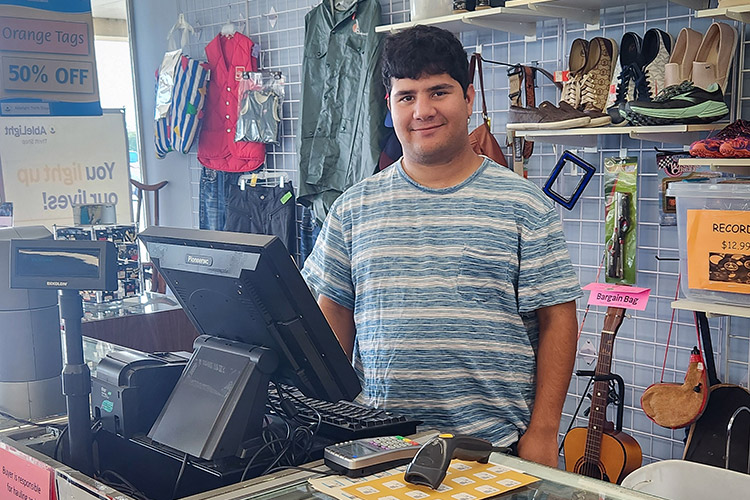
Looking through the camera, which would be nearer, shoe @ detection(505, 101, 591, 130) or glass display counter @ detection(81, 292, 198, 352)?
shoe @ detection(505, 101, 591, 130)

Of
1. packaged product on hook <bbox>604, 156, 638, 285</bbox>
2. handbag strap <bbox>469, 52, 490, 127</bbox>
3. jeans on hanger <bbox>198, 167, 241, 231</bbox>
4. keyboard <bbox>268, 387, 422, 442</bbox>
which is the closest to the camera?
keyboard <bbox>268, 387, 422, 442</bbox>

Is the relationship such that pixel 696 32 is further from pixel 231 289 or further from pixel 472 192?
pixel 231 289

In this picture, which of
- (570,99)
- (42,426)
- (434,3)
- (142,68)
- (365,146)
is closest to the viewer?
(42,426)

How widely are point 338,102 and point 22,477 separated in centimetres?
298

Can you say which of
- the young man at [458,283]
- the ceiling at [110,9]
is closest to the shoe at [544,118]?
the young man at [458,283]

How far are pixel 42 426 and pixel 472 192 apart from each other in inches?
39.7

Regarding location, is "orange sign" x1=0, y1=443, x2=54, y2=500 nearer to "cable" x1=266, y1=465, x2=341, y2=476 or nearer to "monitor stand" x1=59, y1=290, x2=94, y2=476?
"monitor stand" x1=59, y1=290, x2=94, y2=476

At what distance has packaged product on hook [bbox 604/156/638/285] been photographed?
3.08 m

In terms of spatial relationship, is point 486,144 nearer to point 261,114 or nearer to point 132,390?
point 261,114

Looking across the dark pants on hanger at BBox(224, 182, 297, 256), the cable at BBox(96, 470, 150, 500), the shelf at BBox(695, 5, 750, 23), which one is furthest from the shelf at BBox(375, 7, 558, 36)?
the cable at BBox(96, 470, 150, 500)

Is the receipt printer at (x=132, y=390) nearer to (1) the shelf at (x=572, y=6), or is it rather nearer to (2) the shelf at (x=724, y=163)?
(2) the shelf at (x=724, y=163)

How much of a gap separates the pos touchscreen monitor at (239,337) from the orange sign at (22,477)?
18cm

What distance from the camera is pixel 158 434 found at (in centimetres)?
135

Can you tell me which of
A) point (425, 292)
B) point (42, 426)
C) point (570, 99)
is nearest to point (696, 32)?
point (570, 99)
